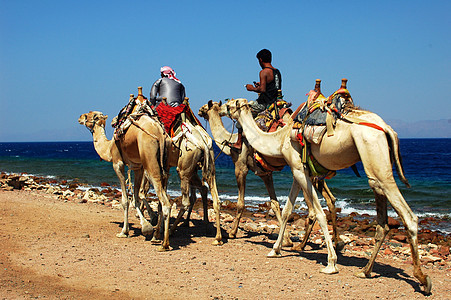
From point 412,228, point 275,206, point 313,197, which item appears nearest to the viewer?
point 412,228

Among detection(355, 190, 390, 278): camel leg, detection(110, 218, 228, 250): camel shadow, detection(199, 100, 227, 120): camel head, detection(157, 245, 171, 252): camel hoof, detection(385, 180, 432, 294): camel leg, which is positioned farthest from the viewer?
detection(199, 100, 227, 120): camel head

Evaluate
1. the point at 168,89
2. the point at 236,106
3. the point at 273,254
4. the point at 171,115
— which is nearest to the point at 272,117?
the point at 236,106

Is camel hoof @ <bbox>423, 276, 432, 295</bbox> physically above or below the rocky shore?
above

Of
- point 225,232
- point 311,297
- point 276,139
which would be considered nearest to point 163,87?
point 276,139

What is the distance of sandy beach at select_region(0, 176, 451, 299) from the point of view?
7.04 metres

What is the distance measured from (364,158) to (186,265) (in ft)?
12.3

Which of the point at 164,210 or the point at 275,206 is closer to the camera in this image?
the point at 164,210

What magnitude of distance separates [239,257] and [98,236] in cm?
373

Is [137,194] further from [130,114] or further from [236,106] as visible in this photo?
[236,106]

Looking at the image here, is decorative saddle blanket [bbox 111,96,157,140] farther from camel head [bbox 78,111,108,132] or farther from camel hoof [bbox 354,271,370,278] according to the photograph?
camel hoof [bbox 354,271,370,278]

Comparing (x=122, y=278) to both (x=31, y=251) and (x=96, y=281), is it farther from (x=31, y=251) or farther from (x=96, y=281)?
(x=31, y=251)

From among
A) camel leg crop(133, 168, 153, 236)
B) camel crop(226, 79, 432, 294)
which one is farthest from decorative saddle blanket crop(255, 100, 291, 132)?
camel leg crop(133, 168, 153, 236)

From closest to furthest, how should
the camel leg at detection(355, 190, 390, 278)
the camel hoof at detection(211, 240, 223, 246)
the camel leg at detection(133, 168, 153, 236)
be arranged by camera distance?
the camel leg at detection(355, 190, 390, 278)
the camel hoof at detection(211, 240, 223, 246)
the camel leg at detection(133, 168, 153, 236)

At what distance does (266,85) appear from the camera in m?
10.4
